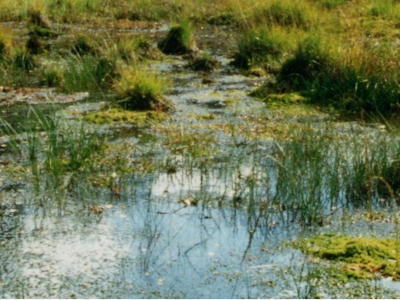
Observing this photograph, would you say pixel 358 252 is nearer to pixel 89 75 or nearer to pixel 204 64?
pixel 89 75

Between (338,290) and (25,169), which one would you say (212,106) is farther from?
(338,290)

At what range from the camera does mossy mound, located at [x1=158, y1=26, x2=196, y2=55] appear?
1390 centimetres

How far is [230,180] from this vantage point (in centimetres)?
653

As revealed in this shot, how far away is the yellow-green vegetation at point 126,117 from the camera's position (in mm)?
8891

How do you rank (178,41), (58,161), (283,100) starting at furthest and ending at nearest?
(178,41) → (283,100) → (58,161)

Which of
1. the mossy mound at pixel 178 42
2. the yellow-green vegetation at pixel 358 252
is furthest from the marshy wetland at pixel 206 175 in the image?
the mossy mound at pixel 178 42

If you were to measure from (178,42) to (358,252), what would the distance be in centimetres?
940

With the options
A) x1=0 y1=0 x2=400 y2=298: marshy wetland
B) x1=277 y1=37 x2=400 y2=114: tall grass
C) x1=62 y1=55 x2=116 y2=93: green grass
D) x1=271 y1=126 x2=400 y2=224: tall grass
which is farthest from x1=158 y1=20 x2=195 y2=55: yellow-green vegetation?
x1=271 y1=126 x2=400 y2=224: tall grass

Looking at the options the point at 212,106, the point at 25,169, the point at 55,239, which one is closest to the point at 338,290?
the point at 55,239

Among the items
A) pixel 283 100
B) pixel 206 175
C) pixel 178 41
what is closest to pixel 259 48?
pixel 178 41

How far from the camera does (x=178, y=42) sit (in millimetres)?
13961

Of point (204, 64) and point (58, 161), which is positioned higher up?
point (58, 161)

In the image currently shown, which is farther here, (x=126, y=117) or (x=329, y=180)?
(x=126, y=117)

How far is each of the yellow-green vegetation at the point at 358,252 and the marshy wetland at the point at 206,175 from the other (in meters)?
0.01
